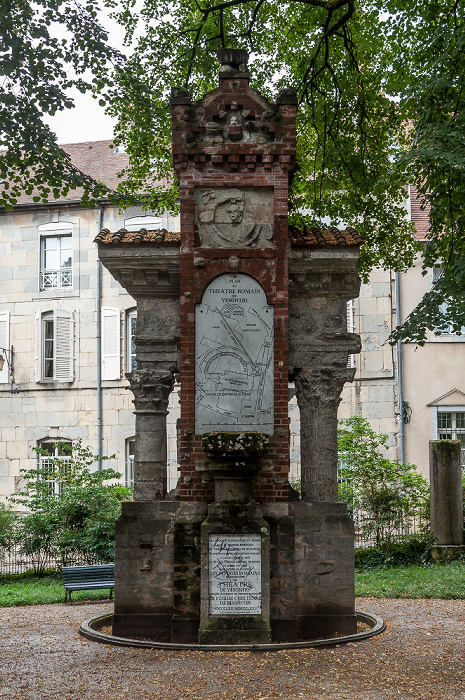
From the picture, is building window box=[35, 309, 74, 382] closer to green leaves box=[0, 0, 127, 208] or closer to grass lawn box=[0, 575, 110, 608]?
grass lawn box=[0, 575, 110, 608]

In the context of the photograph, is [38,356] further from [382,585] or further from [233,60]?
[233,60]

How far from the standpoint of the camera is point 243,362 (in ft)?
31.7

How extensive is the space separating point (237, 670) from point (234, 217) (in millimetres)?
4993

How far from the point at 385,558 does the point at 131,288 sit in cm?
933

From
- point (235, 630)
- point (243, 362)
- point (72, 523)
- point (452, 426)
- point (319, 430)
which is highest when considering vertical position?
point (243, 362)

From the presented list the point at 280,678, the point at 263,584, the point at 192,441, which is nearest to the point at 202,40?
the point at 192,441

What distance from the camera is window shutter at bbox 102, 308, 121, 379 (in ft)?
75.6

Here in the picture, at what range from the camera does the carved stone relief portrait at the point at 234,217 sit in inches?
384

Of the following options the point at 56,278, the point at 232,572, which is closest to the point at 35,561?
the point at 56,278

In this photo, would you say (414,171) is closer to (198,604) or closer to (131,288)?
(131,288)

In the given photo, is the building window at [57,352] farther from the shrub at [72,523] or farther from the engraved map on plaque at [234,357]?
the engraved map on plaque at [234,357]

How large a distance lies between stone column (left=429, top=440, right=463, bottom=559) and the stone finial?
9.46 metres

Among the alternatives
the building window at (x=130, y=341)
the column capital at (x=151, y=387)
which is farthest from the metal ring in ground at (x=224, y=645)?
the building window at (x=130, y=341)

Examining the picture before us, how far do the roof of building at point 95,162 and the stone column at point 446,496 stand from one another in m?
12.4
